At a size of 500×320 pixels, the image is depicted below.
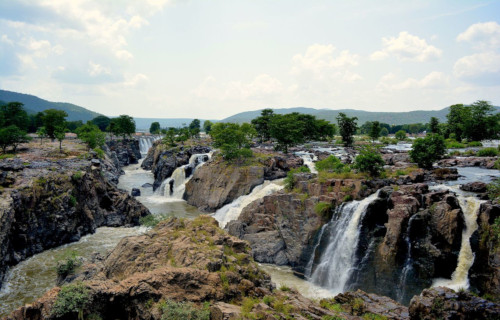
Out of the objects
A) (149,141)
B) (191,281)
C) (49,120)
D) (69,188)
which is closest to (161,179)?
(69,188)

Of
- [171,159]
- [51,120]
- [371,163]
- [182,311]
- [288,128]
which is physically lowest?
[182,311]

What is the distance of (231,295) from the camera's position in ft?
52.0

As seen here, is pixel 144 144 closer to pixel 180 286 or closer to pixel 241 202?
pixel 241 202

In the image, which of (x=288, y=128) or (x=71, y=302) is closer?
(x=71, y=302)

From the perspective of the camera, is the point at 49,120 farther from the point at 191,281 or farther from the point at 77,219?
the point at 191,281

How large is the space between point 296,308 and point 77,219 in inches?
1262

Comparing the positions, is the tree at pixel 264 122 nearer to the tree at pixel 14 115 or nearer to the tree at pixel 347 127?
the tree at pixel 347 127

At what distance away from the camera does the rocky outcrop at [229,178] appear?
4734cm

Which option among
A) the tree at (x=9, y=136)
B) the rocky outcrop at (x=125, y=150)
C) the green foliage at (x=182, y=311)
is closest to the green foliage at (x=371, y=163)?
the green foliage at (x=182, y=311)

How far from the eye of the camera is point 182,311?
44.1 feet

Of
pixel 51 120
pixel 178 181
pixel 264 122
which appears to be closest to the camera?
pixel 178 181

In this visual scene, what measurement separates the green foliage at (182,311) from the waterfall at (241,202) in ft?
89.1

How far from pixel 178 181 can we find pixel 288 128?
24615 millimetres

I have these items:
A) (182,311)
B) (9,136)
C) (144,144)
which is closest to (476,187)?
(182,311)
